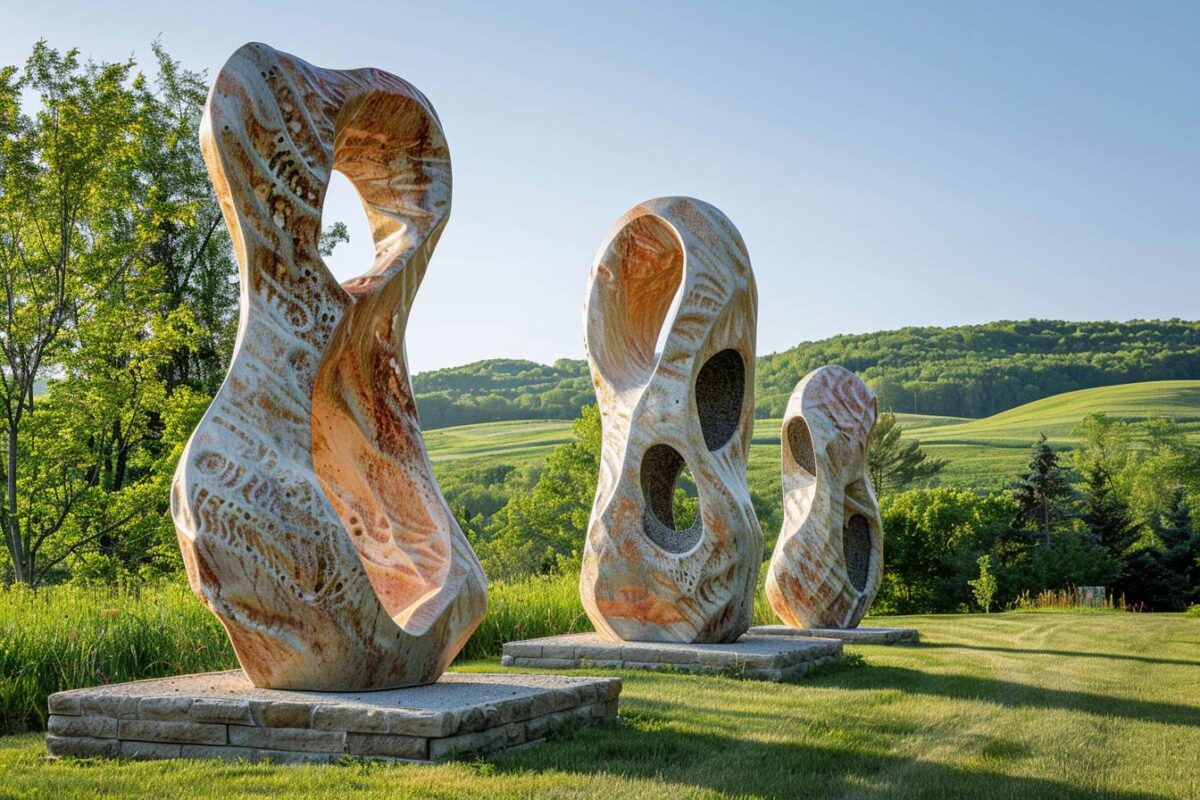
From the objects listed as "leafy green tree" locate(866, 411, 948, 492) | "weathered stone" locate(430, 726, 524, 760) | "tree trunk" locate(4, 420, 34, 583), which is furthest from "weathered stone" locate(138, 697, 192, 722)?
"leafy green tree" locate(866, 411, 948, 492)

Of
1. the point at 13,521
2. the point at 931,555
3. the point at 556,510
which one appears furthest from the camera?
the point at 556,510

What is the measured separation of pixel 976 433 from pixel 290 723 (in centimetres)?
7162

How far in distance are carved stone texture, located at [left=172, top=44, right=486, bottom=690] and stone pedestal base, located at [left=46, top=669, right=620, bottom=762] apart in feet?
1.28

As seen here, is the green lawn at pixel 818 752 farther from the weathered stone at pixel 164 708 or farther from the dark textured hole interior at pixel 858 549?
the dark textured hole interior at pixel 858 549

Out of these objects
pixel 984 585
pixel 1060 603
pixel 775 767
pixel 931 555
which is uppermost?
pixel 775 767

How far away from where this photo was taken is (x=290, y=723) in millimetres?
5660

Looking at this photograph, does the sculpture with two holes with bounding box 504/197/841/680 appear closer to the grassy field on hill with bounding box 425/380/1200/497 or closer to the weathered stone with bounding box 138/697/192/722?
the weathered stone with bounding box 138/697/192/722

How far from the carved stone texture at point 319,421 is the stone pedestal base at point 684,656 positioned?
10.2 ft

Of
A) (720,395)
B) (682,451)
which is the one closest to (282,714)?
(682,451)

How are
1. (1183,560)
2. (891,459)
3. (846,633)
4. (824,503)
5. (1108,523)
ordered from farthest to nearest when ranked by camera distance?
(891,459) < (1108,523) < (1183,560) < (824,503) < (846,633)

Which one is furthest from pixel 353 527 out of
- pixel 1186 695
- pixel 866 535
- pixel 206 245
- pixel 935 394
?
pixel 935 394

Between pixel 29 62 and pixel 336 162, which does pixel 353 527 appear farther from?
pixel 29 62

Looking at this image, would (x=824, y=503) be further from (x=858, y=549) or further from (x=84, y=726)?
(x=84, y=726)

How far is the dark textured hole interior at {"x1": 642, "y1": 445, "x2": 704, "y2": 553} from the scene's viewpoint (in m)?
10.9
